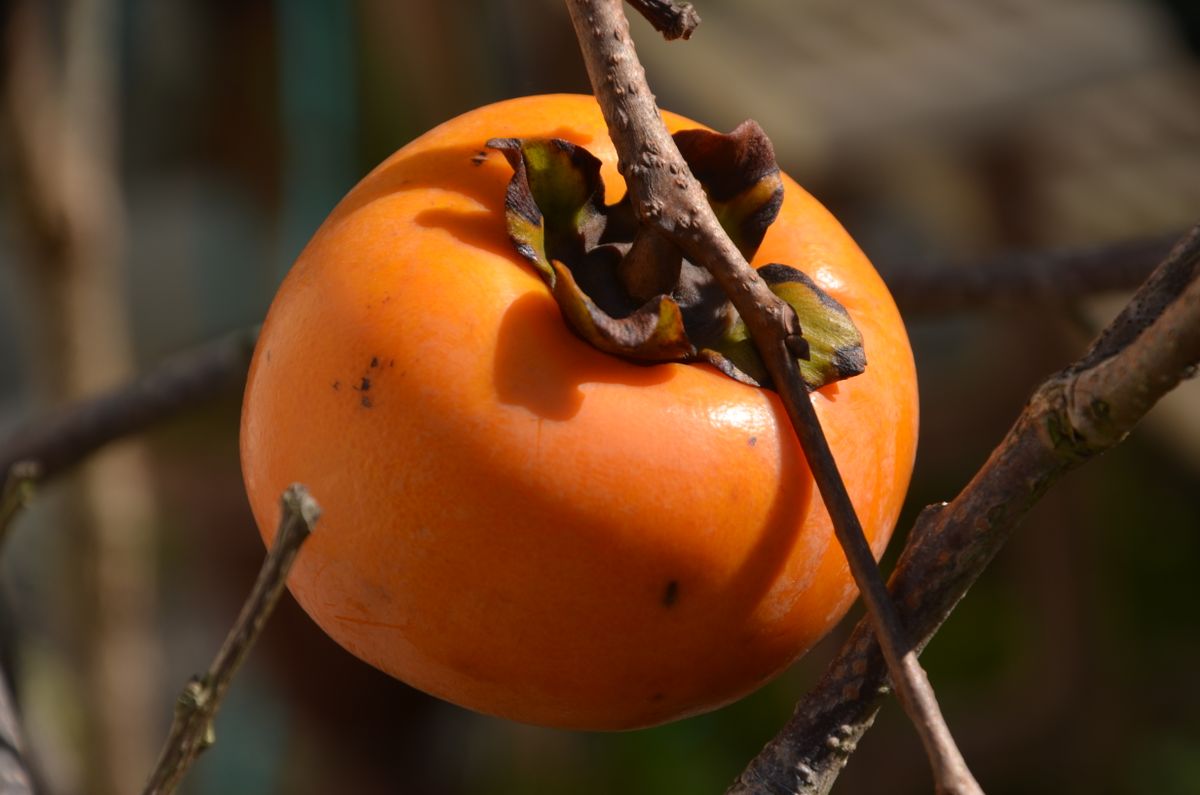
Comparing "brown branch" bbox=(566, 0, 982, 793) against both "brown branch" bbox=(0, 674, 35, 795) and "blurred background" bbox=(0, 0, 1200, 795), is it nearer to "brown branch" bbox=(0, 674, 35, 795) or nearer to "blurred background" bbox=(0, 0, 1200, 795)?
"brown branch" bbox=(0, 674, 35, 795)

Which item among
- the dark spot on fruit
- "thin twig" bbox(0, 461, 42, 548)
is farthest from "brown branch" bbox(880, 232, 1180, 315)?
"thin twig" bbox(0, 461, 42, 548)

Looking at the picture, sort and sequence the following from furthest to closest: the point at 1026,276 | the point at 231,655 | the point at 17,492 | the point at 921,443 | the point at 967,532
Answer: the point at 921,443 → the point at 1026,276 → the point at 17,492 → the point at 967,532 → the point at 231,655

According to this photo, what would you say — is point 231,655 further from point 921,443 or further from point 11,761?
point 921,443

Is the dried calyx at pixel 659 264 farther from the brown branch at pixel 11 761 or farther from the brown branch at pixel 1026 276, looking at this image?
the brown branch at pixel 1026 276

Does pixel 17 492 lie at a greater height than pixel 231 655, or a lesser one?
lesser

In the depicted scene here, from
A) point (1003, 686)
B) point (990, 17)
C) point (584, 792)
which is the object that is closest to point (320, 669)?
point (584, 792)

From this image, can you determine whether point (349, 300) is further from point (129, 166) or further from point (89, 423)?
→ point (129, 166)

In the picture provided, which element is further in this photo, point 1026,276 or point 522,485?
point 1026,276


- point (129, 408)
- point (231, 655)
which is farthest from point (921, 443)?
point (231, 655)
